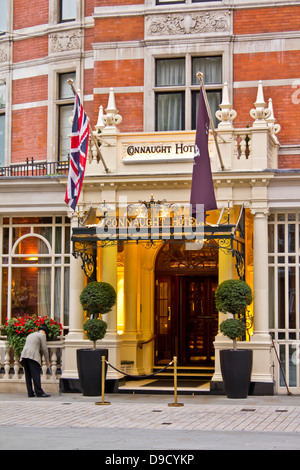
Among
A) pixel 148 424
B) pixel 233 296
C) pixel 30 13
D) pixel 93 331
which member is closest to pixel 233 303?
pixel 233 296

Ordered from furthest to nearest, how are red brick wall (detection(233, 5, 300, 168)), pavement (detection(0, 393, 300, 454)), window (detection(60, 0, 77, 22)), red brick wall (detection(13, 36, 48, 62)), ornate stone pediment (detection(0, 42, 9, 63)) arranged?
ornate stone pediment (detection(0, 42, 9, 63)) < red brick wall (detection(13, 36, 48, 62)) < window (detection(60, 0, 77, 22)) < red brick wall (detection(233, 5, 300, 168)) < pavement (detection(0, 393, 300, 454))

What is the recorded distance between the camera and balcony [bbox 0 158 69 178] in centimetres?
2141

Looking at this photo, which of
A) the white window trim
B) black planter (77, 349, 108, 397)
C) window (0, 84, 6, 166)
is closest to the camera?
black planter (77, 349, 108, 397)

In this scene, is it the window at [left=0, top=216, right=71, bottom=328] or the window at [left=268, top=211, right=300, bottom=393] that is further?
the window at [left=0, top=216, right=71, bottom=328]

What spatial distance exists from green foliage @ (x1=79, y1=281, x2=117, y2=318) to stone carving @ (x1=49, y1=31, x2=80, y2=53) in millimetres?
7050

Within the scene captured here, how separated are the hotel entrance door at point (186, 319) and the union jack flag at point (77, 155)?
536 cm

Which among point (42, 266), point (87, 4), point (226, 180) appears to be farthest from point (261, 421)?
point (87, 4)

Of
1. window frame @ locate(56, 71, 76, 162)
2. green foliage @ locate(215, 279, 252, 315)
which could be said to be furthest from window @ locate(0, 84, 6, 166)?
green foliage @ locate(215, 279, 252, 315)

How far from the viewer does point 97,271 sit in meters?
20.0

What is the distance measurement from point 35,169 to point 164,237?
18.4 ft

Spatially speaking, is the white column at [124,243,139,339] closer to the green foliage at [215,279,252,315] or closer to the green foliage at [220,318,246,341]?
the green foliage at [215,279,252,315]

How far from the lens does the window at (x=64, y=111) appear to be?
73.1 feet

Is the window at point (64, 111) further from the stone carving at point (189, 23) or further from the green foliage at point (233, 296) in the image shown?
the green foliage at point (233, 296)
